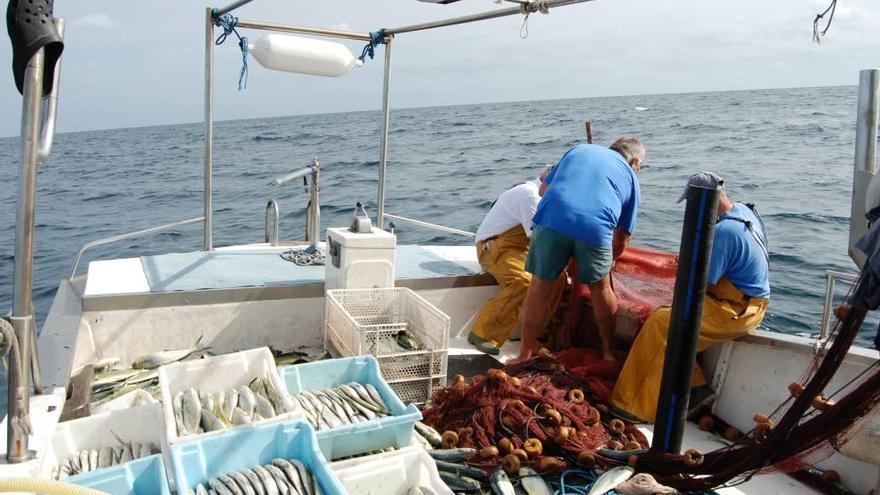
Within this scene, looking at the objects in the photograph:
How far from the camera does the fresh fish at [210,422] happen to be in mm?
3047

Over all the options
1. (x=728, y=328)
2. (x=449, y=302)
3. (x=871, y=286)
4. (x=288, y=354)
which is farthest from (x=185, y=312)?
(x=871, y=286)

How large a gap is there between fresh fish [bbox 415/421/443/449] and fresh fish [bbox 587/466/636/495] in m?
0.89

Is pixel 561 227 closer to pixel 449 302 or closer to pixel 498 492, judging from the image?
pixel 449 302

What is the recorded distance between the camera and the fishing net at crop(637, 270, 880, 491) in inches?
112

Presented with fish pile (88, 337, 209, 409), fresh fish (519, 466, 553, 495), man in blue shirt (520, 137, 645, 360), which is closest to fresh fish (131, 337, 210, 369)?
fish pile (88, 337, 209, 409)

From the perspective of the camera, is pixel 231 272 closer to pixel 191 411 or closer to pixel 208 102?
pixel 208 102

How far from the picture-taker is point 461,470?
11.5ft

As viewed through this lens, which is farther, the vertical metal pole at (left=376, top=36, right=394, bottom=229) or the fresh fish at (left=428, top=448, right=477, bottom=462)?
the vertical metal pole at (left=376, top=36, right=394, bottom=229)

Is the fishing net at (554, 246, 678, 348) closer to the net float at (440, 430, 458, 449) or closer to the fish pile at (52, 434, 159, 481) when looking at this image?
the net float at (440, 430, 458, 449)

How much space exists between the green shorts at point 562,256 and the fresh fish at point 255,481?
104 inches

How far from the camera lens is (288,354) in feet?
16.5

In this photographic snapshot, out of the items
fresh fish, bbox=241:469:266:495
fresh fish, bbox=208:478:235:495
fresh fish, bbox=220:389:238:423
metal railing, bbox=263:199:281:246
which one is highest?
metal railing, bbox=263:199:281:246

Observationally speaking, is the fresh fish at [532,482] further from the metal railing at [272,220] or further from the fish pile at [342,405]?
the metal railing at [272,220]

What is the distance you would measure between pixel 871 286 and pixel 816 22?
3.93 ft
